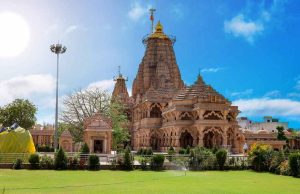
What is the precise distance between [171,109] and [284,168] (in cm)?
2774

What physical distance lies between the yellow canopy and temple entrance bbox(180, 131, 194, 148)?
76.6ft

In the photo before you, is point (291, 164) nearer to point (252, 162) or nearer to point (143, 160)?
point (252, 162)

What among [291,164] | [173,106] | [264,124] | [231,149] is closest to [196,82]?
[173,106]

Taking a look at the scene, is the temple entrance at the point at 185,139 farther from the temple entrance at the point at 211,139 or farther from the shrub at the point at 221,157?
the shrub at the point at 221,157

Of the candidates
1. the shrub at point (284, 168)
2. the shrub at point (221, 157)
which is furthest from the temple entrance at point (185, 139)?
the shrub at point (284, 168)

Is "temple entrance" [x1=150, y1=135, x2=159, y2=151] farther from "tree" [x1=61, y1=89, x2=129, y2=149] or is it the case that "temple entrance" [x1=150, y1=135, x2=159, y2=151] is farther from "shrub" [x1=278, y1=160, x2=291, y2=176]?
"shrub" [x1=278, y1=160, x2=291, y2=176]

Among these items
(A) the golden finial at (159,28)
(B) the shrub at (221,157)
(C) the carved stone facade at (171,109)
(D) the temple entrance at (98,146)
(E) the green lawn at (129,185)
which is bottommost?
(E) the green lawn at (129,185)

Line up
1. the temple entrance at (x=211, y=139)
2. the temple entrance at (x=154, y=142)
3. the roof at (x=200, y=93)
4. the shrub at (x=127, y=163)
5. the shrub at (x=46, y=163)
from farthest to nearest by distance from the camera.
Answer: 1. the temple entrance at (x=154, y=142)
2. the temple entrance at (x=211, y=139)
3. the roof at (x=200, y=93)
4. the shrub at (x=127, y=163)
5. the shrub at (x=46, y=163)

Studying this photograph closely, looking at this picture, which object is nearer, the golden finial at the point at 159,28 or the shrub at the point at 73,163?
the shrub at the point at 73,163

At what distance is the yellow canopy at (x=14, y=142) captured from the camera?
38.5 m

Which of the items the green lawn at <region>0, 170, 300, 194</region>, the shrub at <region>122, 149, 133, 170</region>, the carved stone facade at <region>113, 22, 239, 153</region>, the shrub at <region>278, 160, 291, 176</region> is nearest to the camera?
the green lawn at <region>0, 170, 300, 194</region>

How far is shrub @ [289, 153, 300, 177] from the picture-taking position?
96.1 feet

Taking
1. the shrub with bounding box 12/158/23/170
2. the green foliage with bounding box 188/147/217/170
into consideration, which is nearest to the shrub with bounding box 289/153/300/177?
the green foliage with bounding box 188/147/217/170

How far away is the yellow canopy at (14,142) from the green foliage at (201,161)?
15526 millimetres
